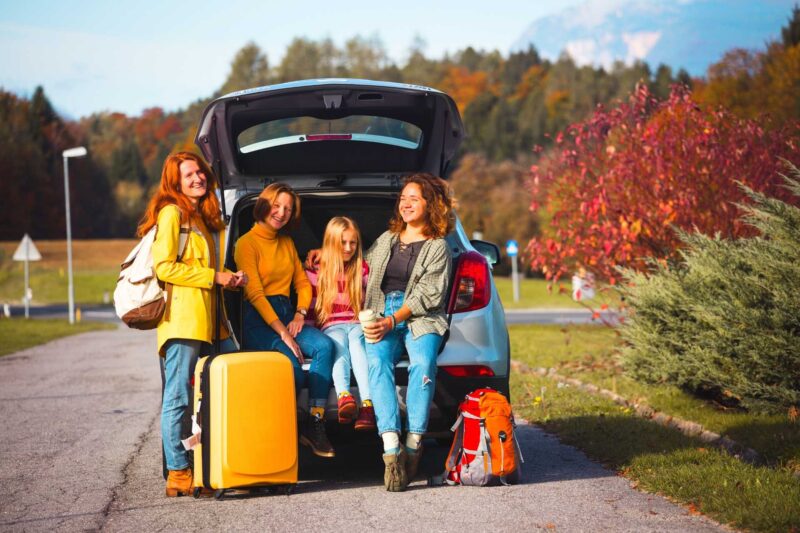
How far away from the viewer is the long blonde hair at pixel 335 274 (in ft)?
20.7

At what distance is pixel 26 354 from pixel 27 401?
27.0 ft

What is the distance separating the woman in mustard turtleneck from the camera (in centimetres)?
591

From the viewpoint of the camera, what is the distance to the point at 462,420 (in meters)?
5.86

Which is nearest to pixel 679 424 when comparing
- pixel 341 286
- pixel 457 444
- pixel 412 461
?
pixel 457 444

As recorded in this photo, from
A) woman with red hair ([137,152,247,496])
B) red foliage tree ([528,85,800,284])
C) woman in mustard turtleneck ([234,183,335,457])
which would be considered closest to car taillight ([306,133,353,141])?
woman in mustard turtleneck ([234,183,335,457])

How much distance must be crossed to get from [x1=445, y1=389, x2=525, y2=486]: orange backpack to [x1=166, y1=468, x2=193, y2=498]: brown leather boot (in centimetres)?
153

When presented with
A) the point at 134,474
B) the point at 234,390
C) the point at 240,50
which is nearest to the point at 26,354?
the point at 134,474

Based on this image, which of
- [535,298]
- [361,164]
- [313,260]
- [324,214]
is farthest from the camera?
[535,298]

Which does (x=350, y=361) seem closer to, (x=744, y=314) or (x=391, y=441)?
(x=391, y=441)

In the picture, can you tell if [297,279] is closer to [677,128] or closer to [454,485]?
[454,485]

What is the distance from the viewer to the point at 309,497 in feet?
18.7

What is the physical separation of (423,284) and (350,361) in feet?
2.04

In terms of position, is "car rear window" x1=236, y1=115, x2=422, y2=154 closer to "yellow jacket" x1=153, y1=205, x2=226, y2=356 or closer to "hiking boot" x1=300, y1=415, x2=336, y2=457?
"yellow jacket" x1=153, y1=205, x2=226, y2=356

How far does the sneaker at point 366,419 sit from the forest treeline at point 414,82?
51.1m
